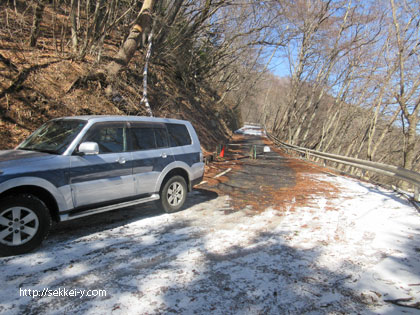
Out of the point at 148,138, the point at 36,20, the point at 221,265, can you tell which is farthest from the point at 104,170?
the point at 36,20

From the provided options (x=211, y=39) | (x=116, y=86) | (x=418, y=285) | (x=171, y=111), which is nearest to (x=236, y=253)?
(x=418, y=285)

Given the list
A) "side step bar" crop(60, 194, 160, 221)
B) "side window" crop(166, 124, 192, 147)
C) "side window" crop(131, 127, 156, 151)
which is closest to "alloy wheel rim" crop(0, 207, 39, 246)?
"side step bar" crop(60, 194, 160, 221)

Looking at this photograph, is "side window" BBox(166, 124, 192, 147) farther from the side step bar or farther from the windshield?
the windshield

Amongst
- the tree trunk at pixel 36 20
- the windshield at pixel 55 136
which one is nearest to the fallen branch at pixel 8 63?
the tree trunk at pixel 36 20

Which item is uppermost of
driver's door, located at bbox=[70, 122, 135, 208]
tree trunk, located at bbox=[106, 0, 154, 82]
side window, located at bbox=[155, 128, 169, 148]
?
tree trunk, located at bbox=[106, 0, 154, 82]

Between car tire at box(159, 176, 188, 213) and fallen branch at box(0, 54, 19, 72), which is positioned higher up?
fallen branch at box(0, 54, 19, 72)

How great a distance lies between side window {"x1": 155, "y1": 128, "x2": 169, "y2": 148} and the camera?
5.61m

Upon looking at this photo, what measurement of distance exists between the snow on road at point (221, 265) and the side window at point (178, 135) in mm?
1595

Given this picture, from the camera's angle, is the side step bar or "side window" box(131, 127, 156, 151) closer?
the side step bar

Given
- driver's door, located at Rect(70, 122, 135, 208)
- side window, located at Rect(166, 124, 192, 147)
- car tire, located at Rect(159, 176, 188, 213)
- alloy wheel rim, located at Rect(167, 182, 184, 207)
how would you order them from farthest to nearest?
side window, located at Rect(166, 124, 192, 147), alloy wheel rim, located at Rect(167, 182, 184, 207), car tire, located at Rect(159, 176, 188, 213), driver's door, located at Rect(70, 122, 135, 208)

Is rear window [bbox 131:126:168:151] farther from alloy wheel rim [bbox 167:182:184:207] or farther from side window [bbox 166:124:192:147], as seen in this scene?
alloy wheel rim [bbox 167:182:184:207]

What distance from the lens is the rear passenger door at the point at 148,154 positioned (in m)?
5.06

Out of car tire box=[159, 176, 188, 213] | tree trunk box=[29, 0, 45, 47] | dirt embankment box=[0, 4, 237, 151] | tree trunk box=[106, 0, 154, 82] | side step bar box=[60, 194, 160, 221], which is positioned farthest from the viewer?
tree trunk box=[106, 0, 154, 82]

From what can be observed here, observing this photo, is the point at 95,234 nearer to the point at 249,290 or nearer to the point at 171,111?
the point at 249,290
